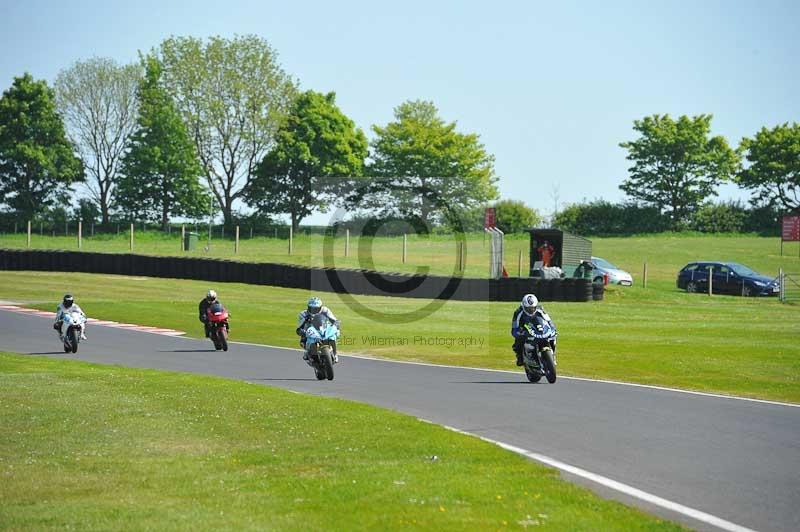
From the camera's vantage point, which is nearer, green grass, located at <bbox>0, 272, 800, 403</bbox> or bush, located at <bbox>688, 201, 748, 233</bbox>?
green grass, located at <bbox>0, 272, 800, 403</bbox>

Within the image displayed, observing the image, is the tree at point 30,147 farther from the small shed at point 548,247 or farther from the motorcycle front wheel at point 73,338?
the motorcycle front wheel at point 73,338

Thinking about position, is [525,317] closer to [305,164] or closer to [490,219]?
[490,219]

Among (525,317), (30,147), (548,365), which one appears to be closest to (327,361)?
(525,317)

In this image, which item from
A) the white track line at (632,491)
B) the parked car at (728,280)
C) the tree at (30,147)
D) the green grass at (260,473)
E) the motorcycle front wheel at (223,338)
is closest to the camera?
the green grass at (260,473)

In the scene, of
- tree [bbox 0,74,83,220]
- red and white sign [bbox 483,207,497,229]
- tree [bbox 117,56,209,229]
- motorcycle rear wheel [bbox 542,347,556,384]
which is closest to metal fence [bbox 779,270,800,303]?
red and white sign [bbox 483,207,497,229]

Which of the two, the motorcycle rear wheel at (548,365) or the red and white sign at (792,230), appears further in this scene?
the red and white sign at (792,230)

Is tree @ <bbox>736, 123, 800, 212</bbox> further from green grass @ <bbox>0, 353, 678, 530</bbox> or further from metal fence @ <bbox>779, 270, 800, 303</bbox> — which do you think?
green grass @ <bbox>0, 353, 678, 530</bbox>

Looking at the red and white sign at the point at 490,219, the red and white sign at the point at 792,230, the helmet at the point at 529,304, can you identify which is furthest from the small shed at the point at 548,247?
the red and white sign at the point at 792,230

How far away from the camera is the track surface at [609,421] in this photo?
9961 mm

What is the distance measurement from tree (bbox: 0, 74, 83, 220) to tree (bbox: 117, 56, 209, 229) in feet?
16.0

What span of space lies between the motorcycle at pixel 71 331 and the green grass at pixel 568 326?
5476mm

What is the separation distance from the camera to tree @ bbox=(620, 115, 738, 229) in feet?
294

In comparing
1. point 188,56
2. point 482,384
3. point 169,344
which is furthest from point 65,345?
point 188,56

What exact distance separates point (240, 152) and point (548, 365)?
7230 cm
